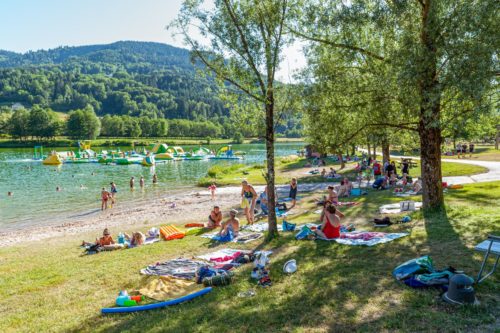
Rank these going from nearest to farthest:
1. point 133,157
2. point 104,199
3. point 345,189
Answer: point 345,189 < point 104,199 < point 133,157

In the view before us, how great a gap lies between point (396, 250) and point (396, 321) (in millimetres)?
3799

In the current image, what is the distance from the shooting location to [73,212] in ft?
87.8

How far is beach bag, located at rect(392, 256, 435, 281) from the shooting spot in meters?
6.91

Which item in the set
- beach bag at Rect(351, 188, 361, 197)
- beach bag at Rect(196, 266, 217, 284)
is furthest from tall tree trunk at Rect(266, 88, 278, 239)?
beach bag at Rect(351, 188, 361, 197)

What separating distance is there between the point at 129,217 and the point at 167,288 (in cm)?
1581

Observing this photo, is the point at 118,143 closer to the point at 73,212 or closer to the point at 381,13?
the point at 73,212

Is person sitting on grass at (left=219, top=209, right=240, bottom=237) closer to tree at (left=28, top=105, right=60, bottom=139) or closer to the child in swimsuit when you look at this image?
the child in swimsuit

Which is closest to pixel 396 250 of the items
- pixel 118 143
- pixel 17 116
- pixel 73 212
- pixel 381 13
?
pixel 381 13

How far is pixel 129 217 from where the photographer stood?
22812 millimetres

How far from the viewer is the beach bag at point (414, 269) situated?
6910 millimetres

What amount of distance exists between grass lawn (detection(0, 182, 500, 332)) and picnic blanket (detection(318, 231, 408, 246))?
312 millimetres

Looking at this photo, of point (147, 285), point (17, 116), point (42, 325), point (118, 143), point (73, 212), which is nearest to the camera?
point (42, 325)

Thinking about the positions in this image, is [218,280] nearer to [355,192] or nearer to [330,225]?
[330,225]

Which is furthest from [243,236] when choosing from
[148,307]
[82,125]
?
[82,125]
